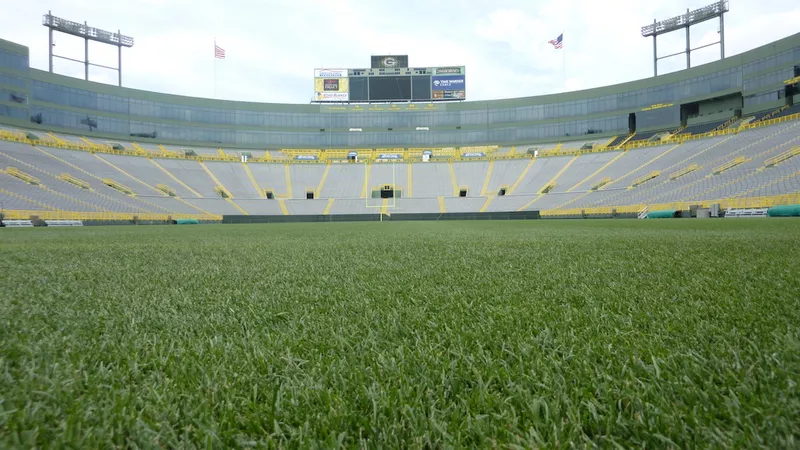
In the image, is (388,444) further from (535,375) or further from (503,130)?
(503,130)

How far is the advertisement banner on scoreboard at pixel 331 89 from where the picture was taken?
148ft

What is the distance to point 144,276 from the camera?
2537 millimetres

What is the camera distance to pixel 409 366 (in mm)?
940

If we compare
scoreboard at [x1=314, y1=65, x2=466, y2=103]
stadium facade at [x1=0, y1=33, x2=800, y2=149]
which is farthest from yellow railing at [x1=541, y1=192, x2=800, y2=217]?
scoreboard at [x1=314, y1=65, x2=466, y2=103]

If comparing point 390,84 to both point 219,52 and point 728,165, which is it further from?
point 728,165

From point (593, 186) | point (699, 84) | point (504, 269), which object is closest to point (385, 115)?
point (593, 186)

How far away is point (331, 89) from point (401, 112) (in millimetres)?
7788

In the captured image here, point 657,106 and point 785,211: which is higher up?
point 657,106

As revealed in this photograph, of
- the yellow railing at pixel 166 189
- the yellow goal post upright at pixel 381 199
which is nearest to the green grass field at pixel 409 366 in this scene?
the yellow goal post upright at pixel 381 199

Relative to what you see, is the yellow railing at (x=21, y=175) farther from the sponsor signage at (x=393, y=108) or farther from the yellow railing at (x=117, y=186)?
the sponsor signage at (x=393, y=108)

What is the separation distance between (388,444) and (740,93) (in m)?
43.5

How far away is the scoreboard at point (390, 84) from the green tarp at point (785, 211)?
30.9 metres

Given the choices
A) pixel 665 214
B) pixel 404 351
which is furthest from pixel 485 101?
pixel 404 351

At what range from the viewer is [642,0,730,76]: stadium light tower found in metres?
35.7
